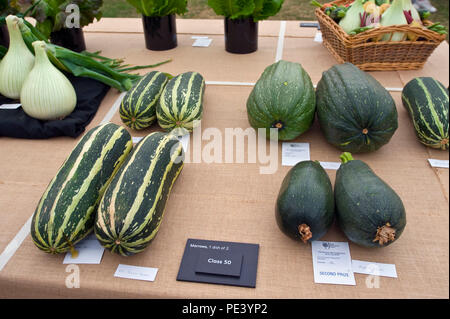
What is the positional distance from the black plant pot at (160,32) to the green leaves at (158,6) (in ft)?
0.15

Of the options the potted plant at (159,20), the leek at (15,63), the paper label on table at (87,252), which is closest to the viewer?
the paper label on table at (87,252)

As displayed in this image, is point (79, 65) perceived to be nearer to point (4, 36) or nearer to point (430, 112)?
point (4, 36)

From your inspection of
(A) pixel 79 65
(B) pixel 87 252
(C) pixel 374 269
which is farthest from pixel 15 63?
(C) pixel 374 269

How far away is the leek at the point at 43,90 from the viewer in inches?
58.6

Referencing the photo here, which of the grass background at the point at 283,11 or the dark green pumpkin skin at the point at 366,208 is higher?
the dark green pumpkin skin at the point at 366,208

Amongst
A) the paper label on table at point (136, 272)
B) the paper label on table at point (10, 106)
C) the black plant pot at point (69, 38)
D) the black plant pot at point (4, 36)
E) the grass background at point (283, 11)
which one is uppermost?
the black plant pot at point (4, 36)

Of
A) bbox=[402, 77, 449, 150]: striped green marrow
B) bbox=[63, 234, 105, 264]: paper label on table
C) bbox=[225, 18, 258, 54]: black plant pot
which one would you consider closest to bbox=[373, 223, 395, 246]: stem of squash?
bbox=[402, 77, 449, 150]: striped green marrow

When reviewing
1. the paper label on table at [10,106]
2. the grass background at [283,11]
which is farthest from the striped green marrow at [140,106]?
the grass background at [283,11]

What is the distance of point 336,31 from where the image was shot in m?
1.96

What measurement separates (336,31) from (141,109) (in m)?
1.18

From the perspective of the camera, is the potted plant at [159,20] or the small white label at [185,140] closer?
the small white label at [185,140]

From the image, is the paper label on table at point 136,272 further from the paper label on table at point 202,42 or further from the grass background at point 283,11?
the grass background at point 283,11
